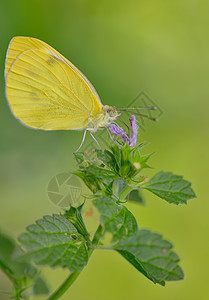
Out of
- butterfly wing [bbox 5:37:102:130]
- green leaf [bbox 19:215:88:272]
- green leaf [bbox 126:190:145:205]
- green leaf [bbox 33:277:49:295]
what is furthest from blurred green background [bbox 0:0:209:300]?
green leaf [bbox 19:215:88:272]

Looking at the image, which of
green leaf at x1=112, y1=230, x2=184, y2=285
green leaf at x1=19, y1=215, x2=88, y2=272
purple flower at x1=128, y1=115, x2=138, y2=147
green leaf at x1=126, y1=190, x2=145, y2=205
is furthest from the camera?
green leaf at x1=126, y1=190, x2=145, y2=205

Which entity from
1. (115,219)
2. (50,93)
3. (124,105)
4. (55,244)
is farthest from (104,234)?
(124,105)

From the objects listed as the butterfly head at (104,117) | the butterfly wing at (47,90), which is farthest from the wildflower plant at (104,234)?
the butterfly wing at (47,90)

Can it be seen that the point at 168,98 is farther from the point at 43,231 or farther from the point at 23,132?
the point at 43,231

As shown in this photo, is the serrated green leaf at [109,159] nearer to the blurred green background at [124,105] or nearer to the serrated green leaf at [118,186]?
the serrated green leaf at [118,186]

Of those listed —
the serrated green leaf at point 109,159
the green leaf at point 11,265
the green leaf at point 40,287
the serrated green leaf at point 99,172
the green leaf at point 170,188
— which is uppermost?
the green leaf at point 170,188

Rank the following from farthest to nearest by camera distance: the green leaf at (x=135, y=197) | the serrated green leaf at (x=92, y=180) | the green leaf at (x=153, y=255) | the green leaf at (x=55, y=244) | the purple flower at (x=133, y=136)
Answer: the green leaf at (x=135, y=197) → the purple flower at (x=133, y=136) → the serrated green leaf at (x=92, y=180) → the green leaf at (x=153, y=255) → the green leaf at (x=55, y=244)

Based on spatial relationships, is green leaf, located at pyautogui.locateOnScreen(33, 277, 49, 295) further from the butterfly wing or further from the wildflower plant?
the butterfly wing

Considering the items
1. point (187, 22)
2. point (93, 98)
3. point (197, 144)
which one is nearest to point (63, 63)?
point (93, 98)
